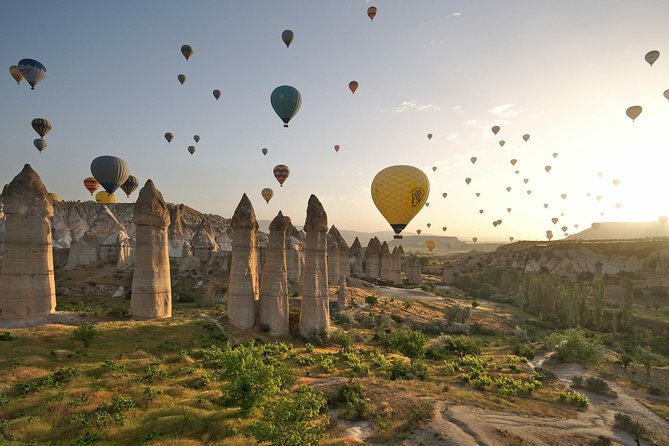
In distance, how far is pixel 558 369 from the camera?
4184 centimetres

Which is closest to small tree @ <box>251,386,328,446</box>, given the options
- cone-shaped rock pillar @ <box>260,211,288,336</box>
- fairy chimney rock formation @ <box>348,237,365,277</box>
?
cone-shaped rock pillar @ <box>260,211,288,336</box>

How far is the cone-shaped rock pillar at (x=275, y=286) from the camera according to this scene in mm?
38531

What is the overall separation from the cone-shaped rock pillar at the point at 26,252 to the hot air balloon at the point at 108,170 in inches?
1879

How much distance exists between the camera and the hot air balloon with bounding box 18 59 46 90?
5519 centimetres

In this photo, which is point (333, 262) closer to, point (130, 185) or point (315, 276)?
point (315, 276)

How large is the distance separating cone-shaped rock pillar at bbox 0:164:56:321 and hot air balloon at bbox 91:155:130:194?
157 feet

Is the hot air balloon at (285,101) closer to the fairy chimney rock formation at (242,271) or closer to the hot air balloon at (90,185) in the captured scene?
the fairy chimney rock formation at (242,271)

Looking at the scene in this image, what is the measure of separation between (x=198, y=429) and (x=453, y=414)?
16005 mm

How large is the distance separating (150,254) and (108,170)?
52.3 metres

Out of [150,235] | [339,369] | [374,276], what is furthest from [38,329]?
[374,276]

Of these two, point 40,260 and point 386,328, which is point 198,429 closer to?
point 40,260

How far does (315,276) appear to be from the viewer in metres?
39.6

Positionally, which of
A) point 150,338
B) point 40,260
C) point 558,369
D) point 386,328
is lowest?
point 558,369

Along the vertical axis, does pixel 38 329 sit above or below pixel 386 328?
above
